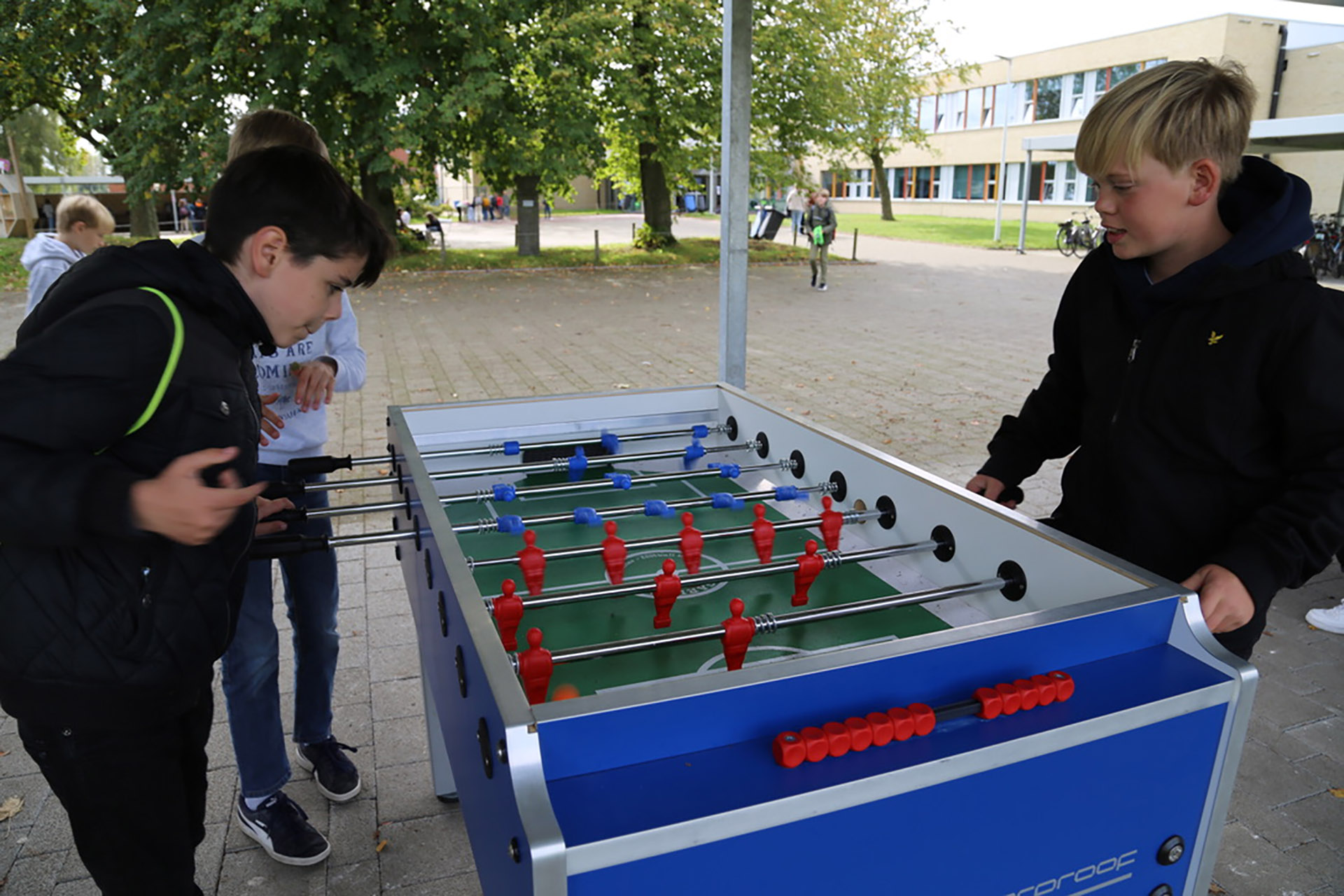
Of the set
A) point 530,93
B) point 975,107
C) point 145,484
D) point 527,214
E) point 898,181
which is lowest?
point 145,484

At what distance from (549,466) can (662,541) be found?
716mm

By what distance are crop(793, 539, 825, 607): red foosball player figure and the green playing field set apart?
0.03m

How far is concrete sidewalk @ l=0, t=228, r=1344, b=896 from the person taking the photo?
2545mm

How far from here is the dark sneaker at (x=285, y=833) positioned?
8.04 ft

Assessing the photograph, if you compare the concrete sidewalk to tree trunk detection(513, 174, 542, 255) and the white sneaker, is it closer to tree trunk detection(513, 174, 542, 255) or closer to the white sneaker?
the white sneaker

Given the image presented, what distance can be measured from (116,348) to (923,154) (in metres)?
44.1

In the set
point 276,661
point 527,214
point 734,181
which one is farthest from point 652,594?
point 527,214

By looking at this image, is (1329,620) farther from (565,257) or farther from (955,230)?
(955,230)

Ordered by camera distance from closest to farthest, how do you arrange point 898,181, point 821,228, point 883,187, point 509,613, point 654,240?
point 509,613 < point 821,228 < point 654,240 < point 883,187 < point 898,181

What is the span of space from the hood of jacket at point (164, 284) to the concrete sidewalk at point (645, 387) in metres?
1.60

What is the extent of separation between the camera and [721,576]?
1767mm

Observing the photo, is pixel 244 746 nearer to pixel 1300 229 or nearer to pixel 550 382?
pixel 1300 229

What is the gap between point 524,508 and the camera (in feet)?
8.11

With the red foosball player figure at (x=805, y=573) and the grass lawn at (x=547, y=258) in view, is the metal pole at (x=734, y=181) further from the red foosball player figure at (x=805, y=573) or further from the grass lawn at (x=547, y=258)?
the grass lawn at (x=547, y=258)
